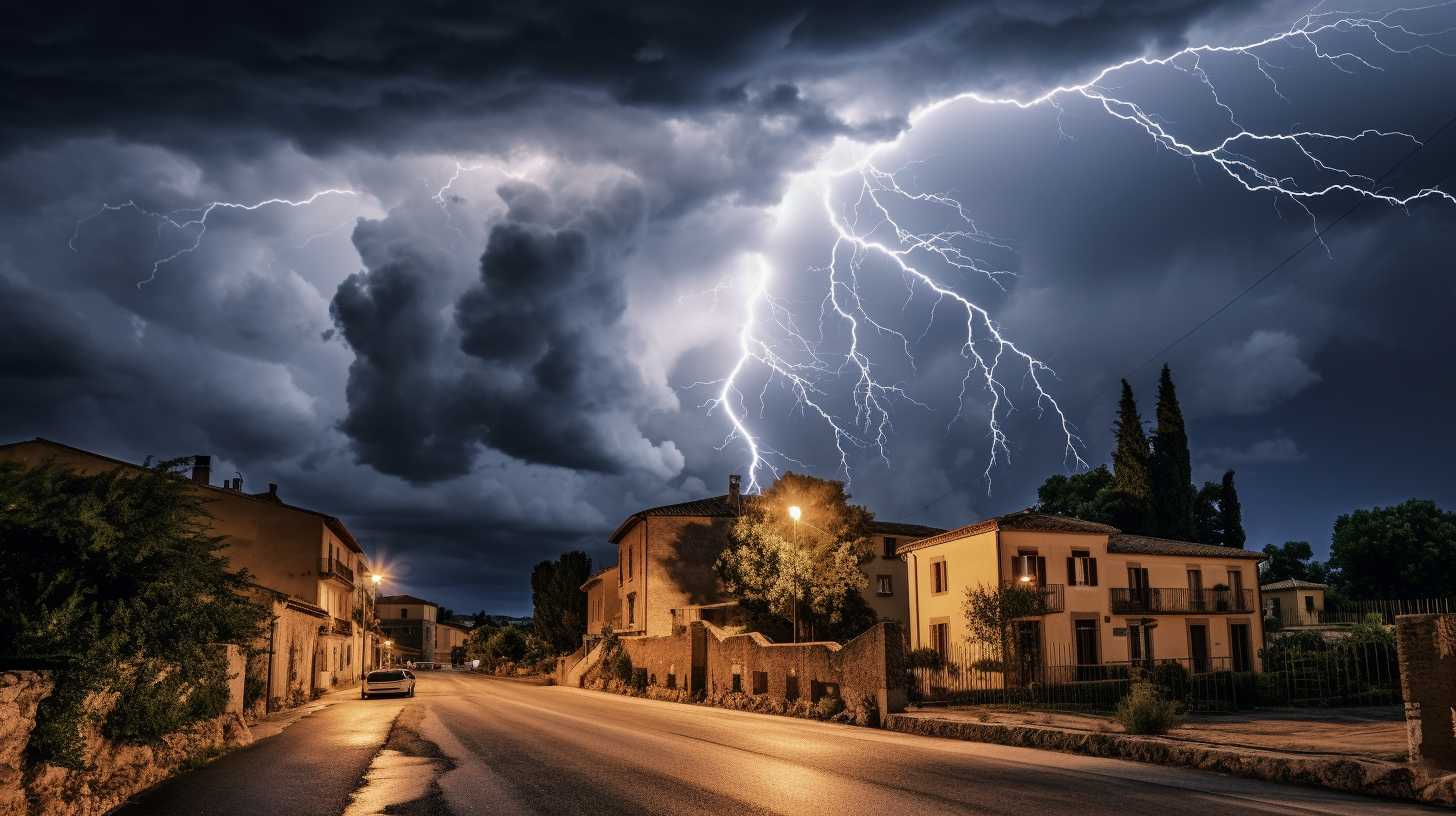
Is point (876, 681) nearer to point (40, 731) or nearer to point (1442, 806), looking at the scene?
point (1442, 806)

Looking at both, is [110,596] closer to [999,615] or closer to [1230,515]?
[999,615]

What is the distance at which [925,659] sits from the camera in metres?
37.2

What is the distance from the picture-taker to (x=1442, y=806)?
33.3 feet

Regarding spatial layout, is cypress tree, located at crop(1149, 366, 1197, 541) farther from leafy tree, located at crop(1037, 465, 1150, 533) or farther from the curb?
the curb

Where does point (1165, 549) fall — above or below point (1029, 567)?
above

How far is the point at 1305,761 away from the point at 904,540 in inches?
1689

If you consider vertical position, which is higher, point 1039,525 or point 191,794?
point 1039,525

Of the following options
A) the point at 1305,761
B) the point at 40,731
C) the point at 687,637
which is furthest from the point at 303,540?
the point at 1305,761

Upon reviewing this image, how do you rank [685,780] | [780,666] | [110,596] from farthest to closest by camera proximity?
[780,666] < [110,596] < [685,780]

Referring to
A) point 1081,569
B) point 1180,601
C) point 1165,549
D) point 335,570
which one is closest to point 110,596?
point 1081,569

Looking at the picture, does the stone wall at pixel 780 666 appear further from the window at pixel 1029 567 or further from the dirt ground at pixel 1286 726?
the window at pixel 1029 567

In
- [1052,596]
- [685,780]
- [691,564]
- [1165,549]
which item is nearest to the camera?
[685,780]

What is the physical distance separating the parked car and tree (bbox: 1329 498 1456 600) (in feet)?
215

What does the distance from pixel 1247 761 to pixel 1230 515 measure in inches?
2525
